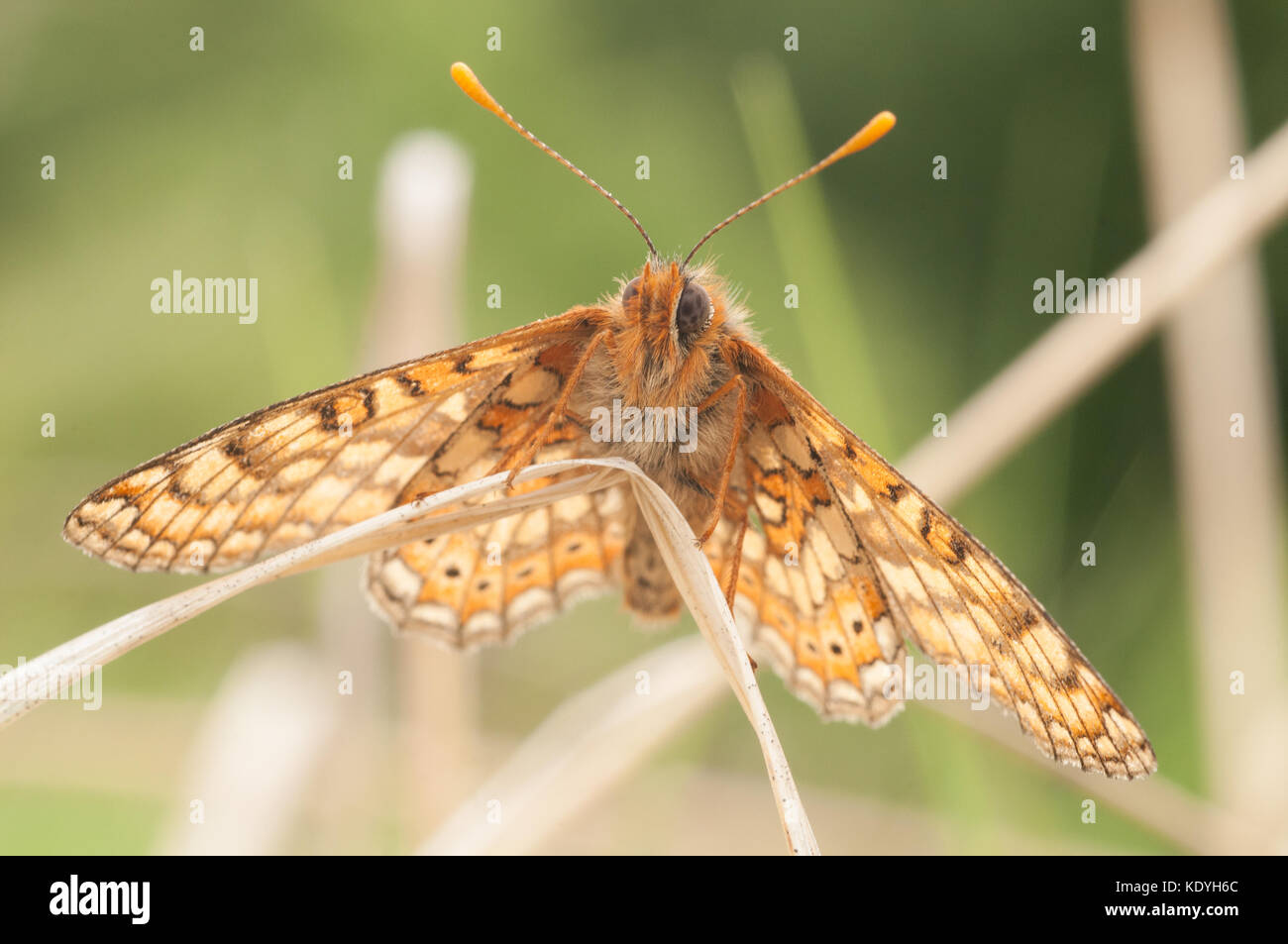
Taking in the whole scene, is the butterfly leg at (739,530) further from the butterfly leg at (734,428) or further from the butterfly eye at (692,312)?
the butterfly eye at (692,312)

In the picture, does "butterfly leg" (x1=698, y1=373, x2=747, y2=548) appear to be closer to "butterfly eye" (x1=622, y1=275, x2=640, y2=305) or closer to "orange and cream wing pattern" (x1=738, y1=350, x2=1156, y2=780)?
"orange and cream wing pattern" (x1=738, y1=350, x2=1156, y2=780)

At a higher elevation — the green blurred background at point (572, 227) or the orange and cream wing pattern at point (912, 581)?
the green blurred background at point (572, 227)

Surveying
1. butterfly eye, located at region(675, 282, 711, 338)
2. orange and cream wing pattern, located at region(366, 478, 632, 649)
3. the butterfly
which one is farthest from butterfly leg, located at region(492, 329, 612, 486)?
orange and cream wing pattern, located at region(366, 478, 632, 649)

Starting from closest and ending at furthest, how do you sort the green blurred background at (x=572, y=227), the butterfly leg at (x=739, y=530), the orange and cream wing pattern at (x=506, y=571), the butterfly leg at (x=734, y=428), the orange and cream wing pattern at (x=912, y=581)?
1. the orange and cream wing pattern at (x=912, y=581)
2. the butterfly leg at (x=734, y=428)
3. the butterfly leg at (x=739, y=530)
4. the orange and cream wing pattern at (x=506, y=571)
5. the green blurred background at (x=572, y=227)

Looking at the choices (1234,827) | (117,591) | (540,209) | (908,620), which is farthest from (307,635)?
(1234,827)

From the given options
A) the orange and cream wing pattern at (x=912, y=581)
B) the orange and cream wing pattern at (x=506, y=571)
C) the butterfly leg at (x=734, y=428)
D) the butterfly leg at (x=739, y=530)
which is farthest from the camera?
the orange and cream wing pattern at (x=506, y=571)

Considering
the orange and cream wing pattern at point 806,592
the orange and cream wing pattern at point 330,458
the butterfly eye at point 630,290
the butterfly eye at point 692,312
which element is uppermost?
the butterfly eye at point 630,290

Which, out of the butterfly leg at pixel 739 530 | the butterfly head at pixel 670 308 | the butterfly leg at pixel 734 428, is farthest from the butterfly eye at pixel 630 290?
the butterfly leg at pixel 739 530

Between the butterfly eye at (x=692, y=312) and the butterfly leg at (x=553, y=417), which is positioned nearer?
the butterfly leg at (x=553, y=417)
